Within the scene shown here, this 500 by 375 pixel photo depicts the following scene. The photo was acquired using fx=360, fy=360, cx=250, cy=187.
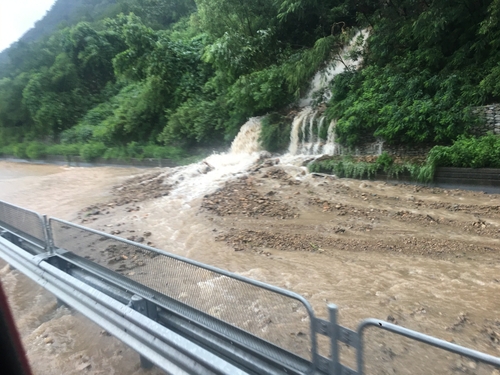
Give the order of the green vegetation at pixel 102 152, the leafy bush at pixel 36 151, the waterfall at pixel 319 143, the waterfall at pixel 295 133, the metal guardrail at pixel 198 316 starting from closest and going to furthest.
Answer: the metal guardrail at pixel 198 316, the waterfall at pixel 319 143, the waterfall at pixel 295 133, the green vegetation at pixel 102 152, the leafy bush at pixel 36 151

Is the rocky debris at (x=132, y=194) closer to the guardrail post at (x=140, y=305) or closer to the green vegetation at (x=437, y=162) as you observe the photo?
the guardrail post at (x=140, y=305)

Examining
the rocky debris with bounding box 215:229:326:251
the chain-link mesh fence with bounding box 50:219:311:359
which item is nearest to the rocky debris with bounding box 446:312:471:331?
the chain-link mesh fence with bounding box 50:219:311:359

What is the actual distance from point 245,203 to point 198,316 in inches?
238

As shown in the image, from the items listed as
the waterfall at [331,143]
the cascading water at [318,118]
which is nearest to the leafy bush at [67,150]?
the cascading water at [318,118]

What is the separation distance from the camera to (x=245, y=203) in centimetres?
902

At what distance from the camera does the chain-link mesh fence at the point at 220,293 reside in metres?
2.52

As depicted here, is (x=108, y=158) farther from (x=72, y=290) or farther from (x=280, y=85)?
(x=72, y=290)

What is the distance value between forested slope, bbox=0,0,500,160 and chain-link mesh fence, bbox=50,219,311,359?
8827 mm

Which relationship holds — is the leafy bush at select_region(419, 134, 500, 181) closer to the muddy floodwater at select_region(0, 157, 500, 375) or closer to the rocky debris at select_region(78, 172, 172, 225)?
the muddy floodwater at select_region(0, 157, 500, 375)

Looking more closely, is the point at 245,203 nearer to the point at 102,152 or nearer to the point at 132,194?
the point at 132,194

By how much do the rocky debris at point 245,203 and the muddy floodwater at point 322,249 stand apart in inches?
1.8

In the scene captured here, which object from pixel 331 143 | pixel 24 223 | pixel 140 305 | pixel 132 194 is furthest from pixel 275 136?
pixel 140 305

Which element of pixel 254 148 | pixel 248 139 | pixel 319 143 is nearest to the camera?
pixel 319 143

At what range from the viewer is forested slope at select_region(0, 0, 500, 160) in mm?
10297
